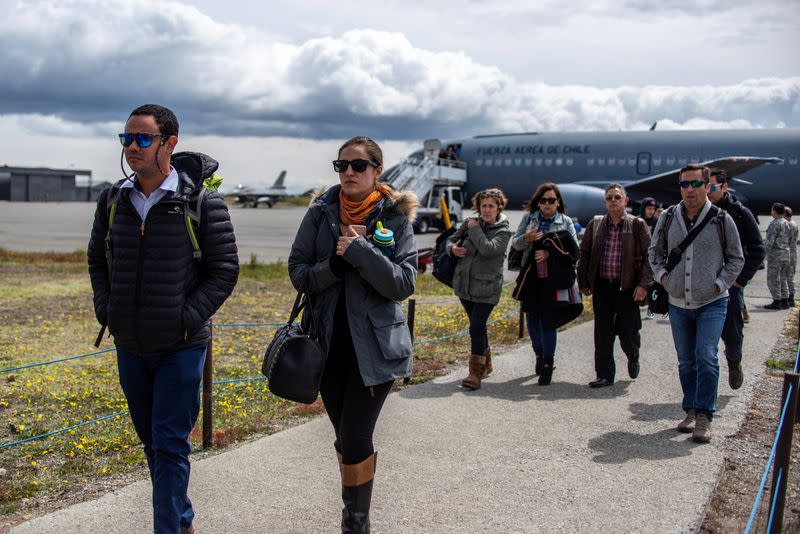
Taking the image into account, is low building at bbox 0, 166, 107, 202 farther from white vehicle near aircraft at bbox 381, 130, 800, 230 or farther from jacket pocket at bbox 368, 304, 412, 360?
jacket pocket at bbox 368, 304, 412, 360

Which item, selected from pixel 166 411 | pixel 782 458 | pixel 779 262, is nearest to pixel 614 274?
pixel 782 458

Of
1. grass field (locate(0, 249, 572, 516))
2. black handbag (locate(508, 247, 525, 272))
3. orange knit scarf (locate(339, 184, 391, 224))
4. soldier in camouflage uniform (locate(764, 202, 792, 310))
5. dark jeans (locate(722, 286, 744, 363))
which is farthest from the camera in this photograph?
soldier in camouflage uniform (locate(764, 202, 792, 310))

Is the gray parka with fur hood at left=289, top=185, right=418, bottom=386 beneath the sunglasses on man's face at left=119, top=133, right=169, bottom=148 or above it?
beneath

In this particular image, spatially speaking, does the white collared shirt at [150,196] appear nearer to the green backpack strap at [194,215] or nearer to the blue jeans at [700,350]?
the green backpack strap at [194,215]

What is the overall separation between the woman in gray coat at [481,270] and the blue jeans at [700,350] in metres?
1.72

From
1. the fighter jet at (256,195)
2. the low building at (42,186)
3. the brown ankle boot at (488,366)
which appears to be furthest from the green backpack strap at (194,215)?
the low building at (42,186)

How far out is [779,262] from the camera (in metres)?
12.0

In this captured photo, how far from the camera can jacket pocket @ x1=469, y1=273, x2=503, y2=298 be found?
6770 mm

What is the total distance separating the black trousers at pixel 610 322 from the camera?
Result: 6.93 m

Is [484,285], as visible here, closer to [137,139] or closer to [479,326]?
[479,326]

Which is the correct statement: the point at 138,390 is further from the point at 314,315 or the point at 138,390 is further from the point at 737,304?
the point at 737,304

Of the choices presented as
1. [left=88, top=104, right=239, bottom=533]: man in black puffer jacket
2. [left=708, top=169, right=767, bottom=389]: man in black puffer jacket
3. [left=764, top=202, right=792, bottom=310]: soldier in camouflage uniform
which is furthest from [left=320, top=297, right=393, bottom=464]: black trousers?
[left=764, top=202, right=792, bottom=310]: soldier in camouflage uniform

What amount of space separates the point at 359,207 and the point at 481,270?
11.4 ft

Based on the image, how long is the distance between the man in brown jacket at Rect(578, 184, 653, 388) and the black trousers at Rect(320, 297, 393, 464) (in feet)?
13.2
